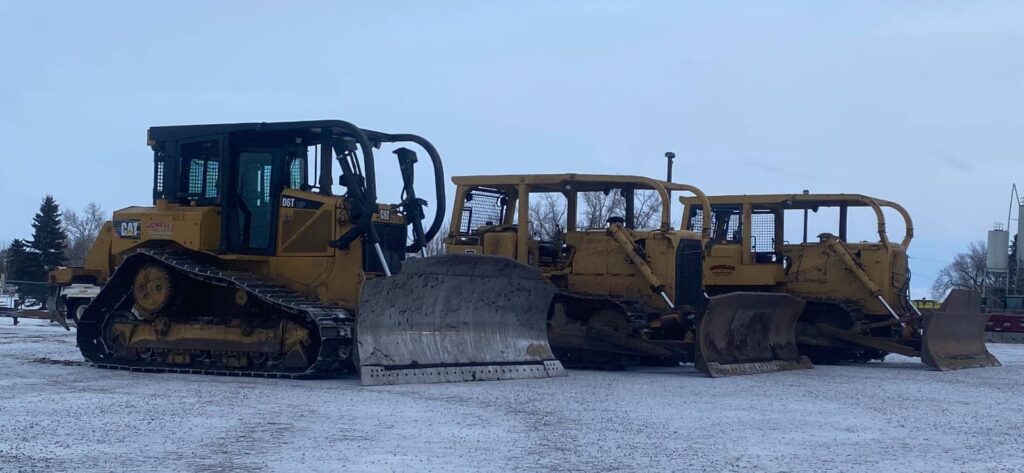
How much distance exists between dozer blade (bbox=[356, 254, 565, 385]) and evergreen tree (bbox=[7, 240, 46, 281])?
43.5 meters

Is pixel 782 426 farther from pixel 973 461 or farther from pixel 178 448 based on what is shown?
pixel 178 448

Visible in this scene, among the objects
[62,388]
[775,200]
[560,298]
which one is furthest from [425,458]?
[775,200]

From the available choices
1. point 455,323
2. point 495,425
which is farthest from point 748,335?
point 495,425

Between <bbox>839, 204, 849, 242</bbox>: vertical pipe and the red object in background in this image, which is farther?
the red object in background

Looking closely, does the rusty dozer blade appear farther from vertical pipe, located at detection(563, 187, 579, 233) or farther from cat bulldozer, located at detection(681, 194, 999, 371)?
vertical pipe, located at detection(563, 187, 579, 233)

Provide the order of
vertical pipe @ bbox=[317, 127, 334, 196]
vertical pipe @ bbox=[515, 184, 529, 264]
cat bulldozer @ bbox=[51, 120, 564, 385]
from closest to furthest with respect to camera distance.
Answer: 1. cat bulldozer @ bbox=[51, 120, 564, 385]
2. vertical pipe @ bbox=[317, 127, 334, 196]
3. vertical pipe @ bbox=[515, 184, 529, 264]

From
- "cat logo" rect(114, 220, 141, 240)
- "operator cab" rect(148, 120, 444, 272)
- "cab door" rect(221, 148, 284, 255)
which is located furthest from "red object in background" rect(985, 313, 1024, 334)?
"cat logo" rect(114, 220, 141, 240)

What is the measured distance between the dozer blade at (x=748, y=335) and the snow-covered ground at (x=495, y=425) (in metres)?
1.09

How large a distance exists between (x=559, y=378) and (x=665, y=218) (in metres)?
3.78

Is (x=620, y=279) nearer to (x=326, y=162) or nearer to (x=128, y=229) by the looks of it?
(x=326, y=162)

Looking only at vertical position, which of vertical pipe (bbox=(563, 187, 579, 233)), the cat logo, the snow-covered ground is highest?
vertical pipe (bbox=(563, 187, 579, 233))

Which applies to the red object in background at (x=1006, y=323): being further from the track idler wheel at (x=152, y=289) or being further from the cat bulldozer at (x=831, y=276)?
the track idler wheel at (x=152, y=289)

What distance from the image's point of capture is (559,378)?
15.2m

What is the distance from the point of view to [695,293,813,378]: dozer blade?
643 inches
